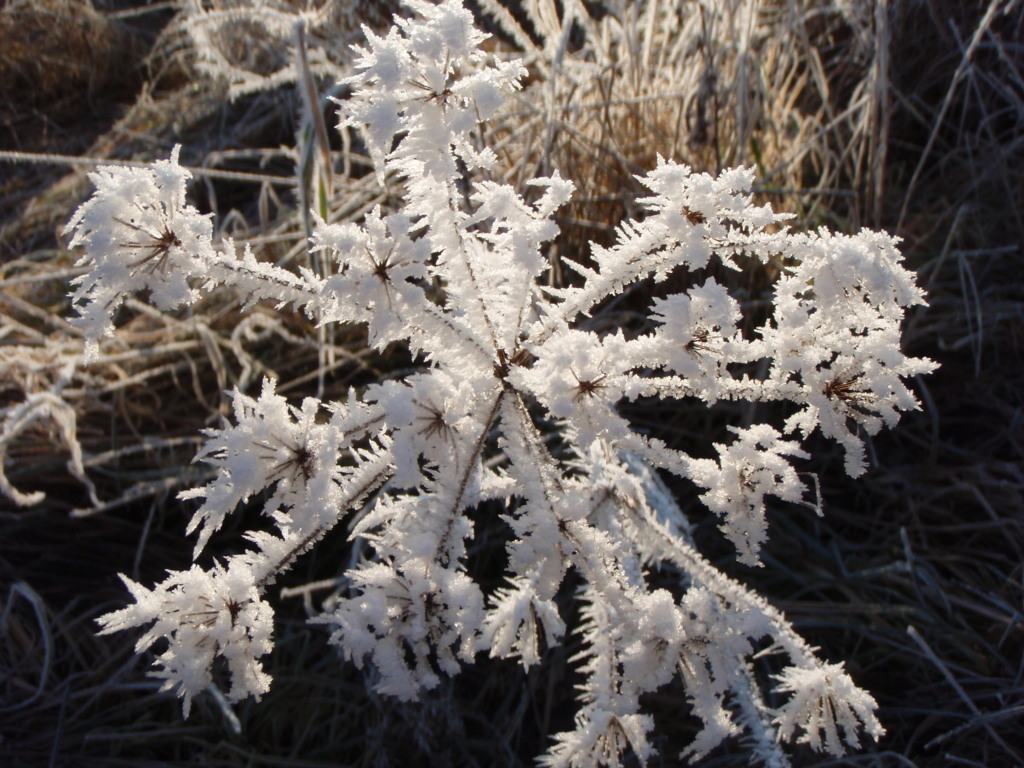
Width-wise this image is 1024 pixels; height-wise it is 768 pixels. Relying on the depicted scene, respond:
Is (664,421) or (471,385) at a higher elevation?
(471,385)

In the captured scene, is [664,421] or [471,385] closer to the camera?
[471,385]

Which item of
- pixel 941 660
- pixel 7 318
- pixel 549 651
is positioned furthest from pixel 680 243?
pixel 7 318

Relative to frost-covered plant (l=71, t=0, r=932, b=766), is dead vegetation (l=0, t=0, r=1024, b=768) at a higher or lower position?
lower

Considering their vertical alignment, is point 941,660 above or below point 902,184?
below

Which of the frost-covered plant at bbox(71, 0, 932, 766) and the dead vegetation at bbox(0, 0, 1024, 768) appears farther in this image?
the dead vegetation at bbox(0, 0, 1024, 768)

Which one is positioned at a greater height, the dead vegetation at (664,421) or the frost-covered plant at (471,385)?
the frost-covered plant at (471,385)

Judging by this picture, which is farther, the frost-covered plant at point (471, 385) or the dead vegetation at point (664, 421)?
the dead vegetation at point (664, 421)

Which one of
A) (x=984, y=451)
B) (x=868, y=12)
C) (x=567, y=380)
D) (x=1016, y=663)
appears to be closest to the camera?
(x=567, y=380)

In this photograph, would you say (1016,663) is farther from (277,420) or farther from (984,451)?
(277,420)
